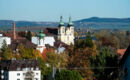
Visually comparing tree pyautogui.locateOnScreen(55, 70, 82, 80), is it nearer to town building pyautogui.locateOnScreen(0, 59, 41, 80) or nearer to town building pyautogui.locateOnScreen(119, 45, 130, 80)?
town building pyautogui.locateOnScreen(0, 59, 41, 80)

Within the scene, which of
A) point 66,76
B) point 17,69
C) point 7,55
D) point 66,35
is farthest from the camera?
point 66,35

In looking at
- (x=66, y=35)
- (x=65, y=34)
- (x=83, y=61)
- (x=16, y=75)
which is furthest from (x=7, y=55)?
(x=65, y=34)

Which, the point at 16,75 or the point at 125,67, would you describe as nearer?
the point at 125,67

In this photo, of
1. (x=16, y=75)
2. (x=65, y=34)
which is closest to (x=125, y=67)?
(x=16, y=75)

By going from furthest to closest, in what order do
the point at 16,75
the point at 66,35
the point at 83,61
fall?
the point at 66,35
the point at 16,75
the point at 83,61

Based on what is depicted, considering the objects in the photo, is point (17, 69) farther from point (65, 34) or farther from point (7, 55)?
point (65, 34)

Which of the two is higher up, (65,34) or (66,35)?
(65,34)

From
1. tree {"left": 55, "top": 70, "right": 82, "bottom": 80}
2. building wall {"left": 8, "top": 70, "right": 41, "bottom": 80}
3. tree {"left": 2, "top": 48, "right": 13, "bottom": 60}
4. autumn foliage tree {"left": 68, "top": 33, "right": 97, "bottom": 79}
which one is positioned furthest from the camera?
tree {"left": 2, "top": 48, "right": 13, "bottom": 60}

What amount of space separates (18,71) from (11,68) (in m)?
0.96

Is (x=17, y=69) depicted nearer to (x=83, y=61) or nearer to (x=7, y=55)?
(x=83, y=61)

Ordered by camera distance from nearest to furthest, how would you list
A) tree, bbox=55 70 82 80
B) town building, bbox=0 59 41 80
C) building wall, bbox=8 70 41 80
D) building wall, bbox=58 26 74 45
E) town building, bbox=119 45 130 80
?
town building, bbox=119 45 130 80, tree, bbox=55 70 82 80, building wall, bbox=8 70 41 80, town building, bbox=0 59 41 80, building wall, bbox=58 26 74 45

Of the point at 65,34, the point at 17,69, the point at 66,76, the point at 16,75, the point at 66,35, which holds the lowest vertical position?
the point at 66,35

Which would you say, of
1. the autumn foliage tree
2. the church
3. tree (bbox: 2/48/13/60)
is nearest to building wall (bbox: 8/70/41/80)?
the autumn foliage tree

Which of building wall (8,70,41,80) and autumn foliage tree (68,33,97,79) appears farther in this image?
building wall (8,70,41,80)
